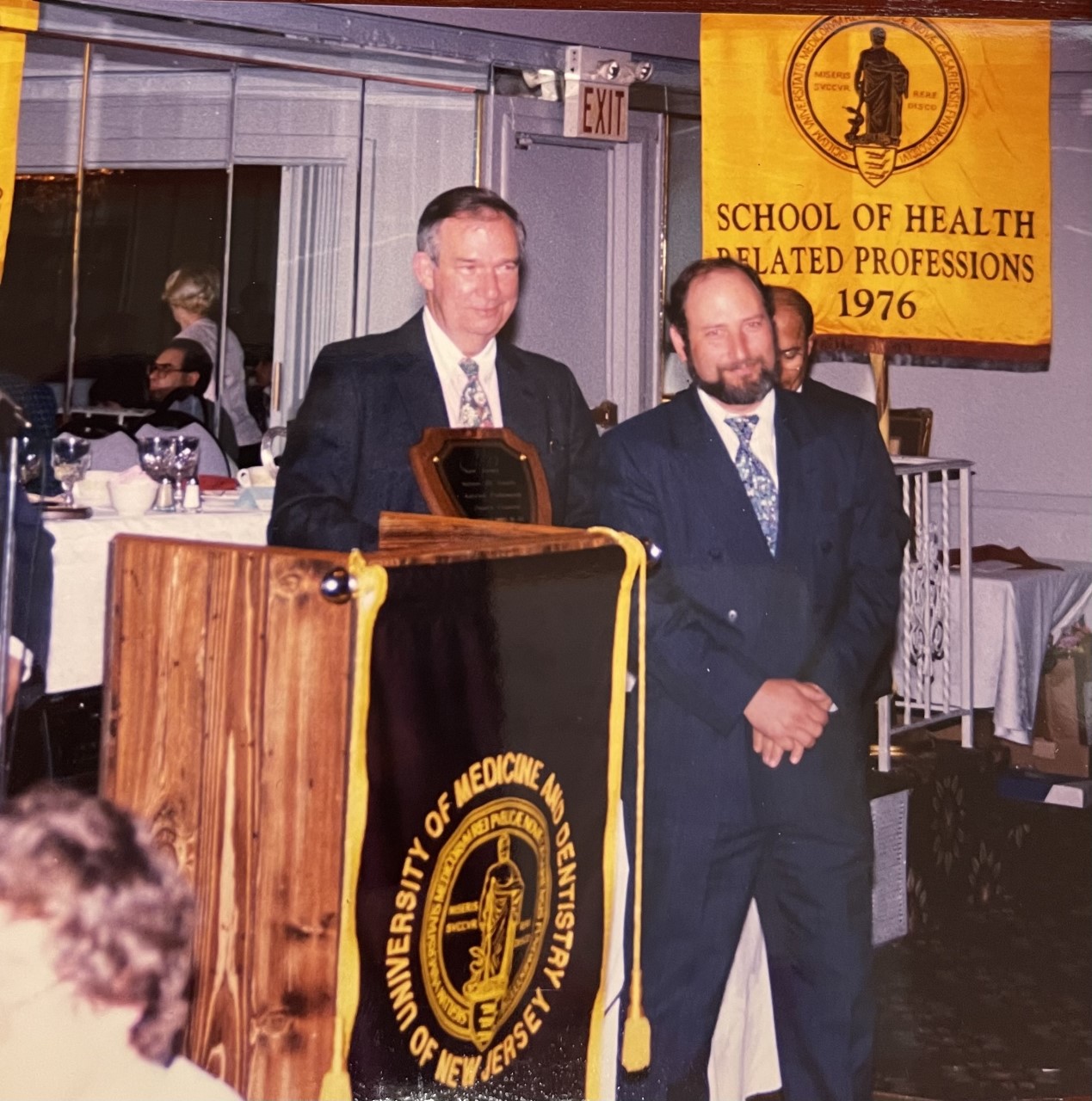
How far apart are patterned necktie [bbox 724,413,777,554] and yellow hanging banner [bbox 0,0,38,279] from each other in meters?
1.23

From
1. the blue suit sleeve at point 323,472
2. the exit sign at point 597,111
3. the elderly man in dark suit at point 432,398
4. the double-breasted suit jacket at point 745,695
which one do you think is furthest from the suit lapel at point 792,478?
the blue suit sleeve at point 323,472

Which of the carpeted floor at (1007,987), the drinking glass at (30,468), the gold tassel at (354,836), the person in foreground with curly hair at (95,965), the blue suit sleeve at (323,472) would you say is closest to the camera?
the gold tassel at (354,836)

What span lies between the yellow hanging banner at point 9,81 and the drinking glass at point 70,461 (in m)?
0.28

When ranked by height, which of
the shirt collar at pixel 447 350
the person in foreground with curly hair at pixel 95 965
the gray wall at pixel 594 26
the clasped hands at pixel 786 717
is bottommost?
the person in foreground with curly hair at pixel 95 965

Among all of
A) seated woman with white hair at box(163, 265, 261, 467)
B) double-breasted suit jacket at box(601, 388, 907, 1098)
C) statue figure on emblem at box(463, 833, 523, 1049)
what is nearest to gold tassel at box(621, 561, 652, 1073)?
statue figure on emblem at box(463, 833, 523, 1049)

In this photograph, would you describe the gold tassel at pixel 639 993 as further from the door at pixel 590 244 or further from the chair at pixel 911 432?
the chair at pixel 911 432

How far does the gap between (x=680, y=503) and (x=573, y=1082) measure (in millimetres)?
998

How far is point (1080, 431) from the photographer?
2.90 m

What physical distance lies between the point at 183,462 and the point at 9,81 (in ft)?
2.14

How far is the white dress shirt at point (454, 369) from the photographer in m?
2.58

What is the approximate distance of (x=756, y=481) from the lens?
8.71ft

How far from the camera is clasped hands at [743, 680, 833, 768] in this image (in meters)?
2.64

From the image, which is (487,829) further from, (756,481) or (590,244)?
(590,244)

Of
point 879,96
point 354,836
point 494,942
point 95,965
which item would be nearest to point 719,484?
point 879,96
